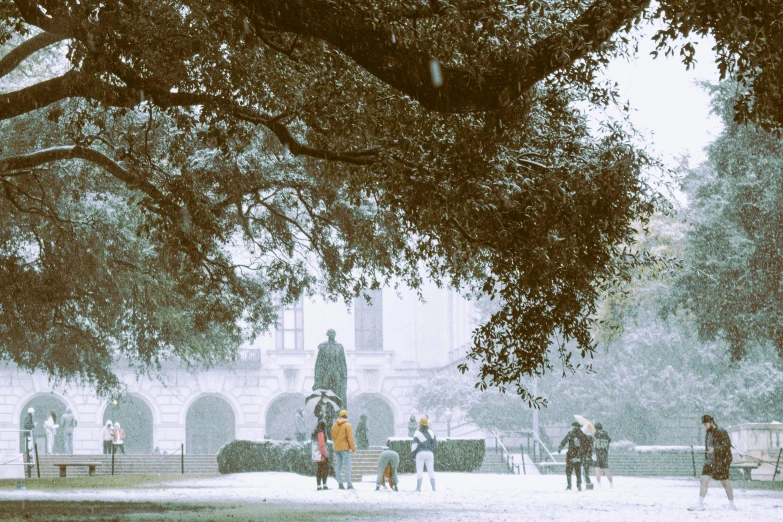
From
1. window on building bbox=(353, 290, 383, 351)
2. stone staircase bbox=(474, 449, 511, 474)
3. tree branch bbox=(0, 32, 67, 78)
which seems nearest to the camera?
tree branch bbox=(0, 32, 67, 78)

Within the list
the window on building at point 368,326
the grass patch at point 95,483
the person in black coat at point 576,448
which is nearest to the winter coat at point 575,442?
the person in black coat at point 576,448

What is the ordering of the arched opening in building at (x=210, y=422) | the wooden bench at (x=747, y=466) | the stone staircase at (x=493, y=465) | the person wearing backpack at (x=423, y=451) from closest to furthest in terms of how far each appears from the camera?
the person wearing backpack at (x=423, y=451), the wooden bench at (x=747, y=466), the stone staircase at (x=493, y=465), the arched opening in building at (x=210, y=422)

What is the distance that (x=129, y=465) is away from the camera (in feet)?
107

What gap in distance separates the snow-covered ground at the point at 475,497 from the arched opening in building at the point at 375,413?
2708 cm

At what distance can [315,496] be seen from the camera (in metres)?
19.0

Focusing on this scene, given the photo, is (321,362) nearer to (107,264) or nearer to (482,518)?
(107,264)

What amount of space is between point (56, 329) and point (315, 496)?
22.7ft

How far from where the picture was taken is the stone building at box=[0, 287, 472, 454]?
49781 mm

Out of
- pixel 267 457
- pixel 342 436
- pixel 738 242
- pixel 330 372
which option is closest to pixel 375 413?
pixel 267 457

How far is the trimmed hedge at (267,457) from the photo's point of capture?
27.0 meters

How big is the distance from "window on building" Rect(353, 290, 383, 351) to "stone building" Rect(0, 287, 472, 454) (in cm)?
5

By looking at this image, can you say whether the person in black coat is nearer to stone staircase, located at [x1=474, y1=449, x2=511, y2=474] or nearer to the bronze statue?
the bronze statue

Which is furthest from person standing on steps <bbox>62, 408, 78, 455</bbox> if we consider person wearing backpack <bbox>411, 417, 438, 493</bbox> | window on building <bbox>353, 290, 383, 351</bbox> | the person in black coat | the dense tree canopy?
the dense tree canopy

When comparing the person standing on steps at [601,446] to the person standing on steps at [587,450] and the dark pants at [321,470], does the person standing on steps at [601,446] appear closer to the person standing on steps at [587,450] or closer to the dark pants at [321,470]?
the person standing on steps at [587,450]
